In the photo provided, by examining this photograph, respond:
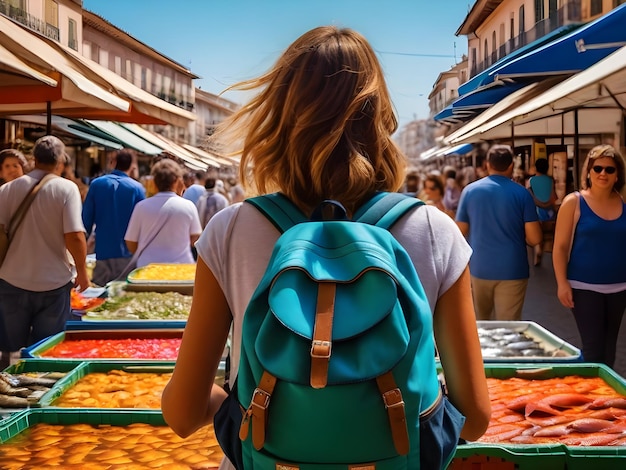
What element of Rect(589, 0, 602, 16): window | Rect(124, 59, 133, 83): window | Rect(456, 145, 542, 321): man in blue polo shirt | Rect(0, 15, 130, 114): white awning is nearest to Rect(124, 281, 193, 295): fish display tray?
Rect(0, 15, 130, 114): white awning

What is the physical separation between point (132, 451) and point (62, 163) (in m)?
3.03

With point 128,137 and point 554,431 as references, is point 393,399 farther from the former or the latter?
point 128,137

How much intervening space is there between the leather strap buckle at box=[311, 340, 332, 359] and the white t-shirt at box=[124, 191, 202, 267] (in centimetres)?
549

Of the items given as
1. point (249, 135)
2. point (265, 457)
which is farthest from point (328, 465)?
point (249, 135)

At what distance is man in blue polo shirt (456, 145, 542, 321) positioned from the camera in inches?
245

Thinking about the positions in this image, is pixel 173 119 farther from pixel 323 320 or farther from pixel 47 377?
pixel 323 320

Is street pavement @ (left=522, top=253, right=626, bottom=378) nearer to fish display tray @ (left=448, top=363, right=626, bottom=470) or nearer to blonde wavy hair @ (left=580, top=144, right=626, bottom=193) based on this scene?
blonde wavy hair @ (left=580, top=144, right=626, bottom=193)

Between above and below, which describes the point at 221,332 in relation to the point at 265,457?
above

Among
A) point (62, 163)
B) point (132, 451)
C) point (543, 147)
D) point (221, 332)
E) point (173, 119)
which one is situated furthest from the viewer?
point (543, 147)

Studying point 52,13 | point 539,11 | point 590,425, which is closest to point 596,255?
point 590,425

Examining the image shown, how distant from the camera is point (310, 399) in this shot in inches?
47.7

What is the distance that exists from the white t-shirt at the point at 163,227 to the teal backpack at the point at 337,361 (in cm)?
534

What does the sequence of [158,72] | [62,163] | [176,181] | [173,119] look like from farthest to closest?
[158,72]
[173,119]
[176,181]
[62,163]

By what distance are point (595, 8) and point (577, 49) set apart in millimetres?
15071
